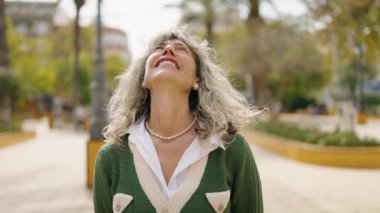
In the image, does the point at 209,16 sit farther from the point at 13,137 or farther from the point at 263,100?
the point at 13,137

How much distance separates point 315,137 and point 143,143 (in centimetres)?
1185

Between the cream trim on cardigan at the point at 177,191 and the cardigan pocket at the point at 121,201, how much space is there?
0.27ft

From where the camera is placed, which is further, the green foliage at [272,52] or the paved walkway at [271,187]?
the green foliage at [272,52]

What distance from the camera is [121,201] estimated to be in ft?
7.38

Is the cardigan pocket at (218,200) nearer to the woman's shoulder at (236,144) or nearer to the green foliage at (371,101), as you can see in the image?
the woman's shoulder at (236,144)

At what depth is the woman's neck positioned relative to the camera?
237cm

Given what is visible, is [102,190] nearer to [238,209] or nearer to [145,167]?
[145,167]

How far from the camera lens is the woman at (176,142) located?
2.24m

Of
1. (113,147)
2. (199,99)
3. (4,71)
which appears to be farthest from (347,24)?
(113,147)

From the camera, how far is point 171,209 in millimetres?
2201

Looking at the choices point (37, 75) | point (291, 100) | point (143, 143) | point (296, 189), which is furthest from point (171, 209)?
point (291, 100)

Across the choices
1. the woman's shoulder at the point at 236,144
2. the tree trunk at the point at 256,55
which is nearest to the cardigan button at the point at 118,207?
the woman's shoulder at the point at 236,144

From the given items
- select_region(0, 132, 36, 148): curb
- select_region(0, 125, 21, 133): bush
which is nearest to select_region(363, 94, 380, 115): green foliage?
select_region(0, 132, 36, 148): curb

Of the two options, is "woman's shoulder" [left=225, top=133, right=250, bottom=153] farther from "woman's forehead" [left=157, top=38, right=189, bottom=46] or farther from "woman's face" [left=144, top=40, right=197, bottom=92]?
"woman's forehead" [left=157, top=38, right=189, bottom=46]
